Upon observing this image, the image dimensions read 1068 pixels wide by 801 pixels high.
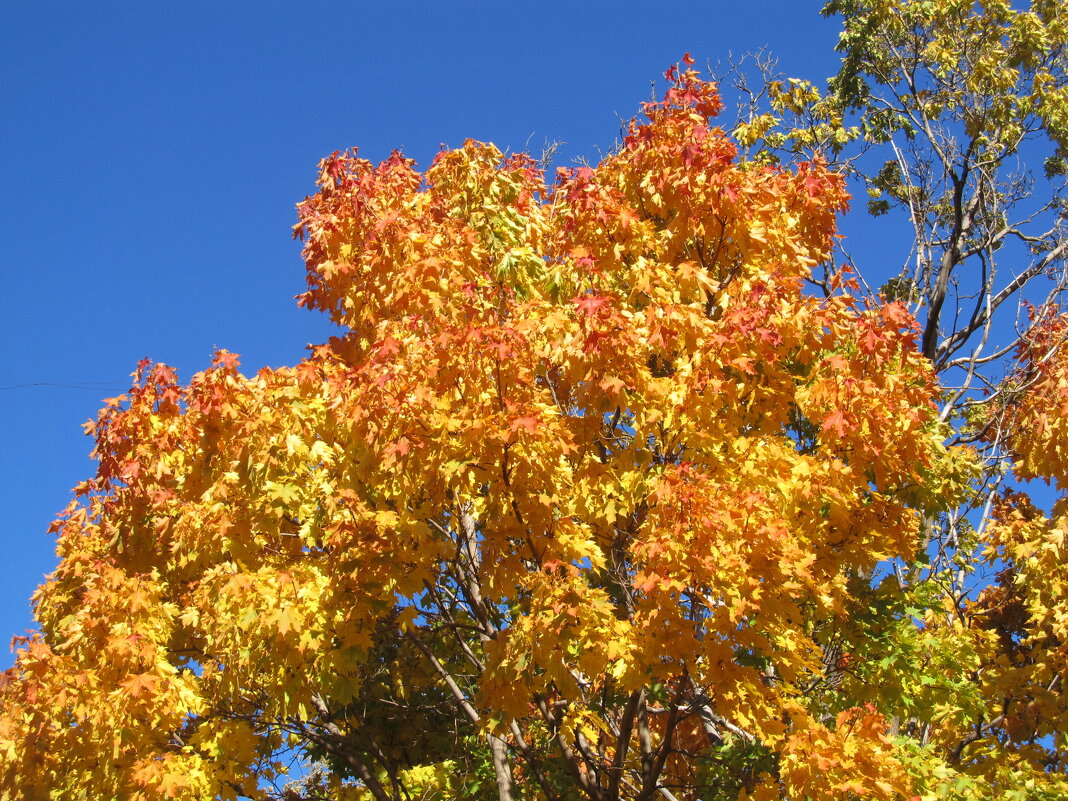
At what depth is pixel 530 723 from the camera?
951cm

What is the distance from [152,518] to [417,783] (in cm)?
381

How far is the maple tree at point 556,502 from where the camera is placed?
6355mm

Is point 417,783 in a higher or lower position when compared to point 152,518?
lower

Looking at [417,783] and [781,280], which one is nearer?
[781,280]

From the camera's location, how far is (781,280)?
738 centimetres

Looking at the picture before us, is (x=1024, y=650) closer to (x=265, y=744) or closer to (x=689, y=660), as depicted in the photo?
(x=689, y=660)

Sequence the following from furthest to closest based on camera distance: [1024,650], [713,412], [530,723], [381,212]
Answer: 1. [1024,650]
2. [530,723]
3. [381,212]
4. [713,412]

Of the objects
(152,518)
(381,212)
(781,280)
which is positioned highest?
(381,212)

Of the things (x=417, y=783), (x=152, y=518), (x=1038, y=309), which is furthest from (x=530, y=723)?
(x=1038, y=309)

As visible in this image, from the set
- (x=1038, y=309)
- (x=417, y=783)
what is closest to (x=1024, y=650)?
(x=1038, y=309)

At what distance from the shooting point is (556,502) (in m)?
6.77

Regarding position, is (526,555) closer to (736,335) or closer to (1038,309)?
(736,335)

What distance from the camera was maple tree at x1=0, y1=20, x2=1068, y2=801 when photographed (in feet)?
20.9

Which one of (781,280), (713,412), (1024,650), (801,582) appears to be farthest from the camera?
(1024,650)
